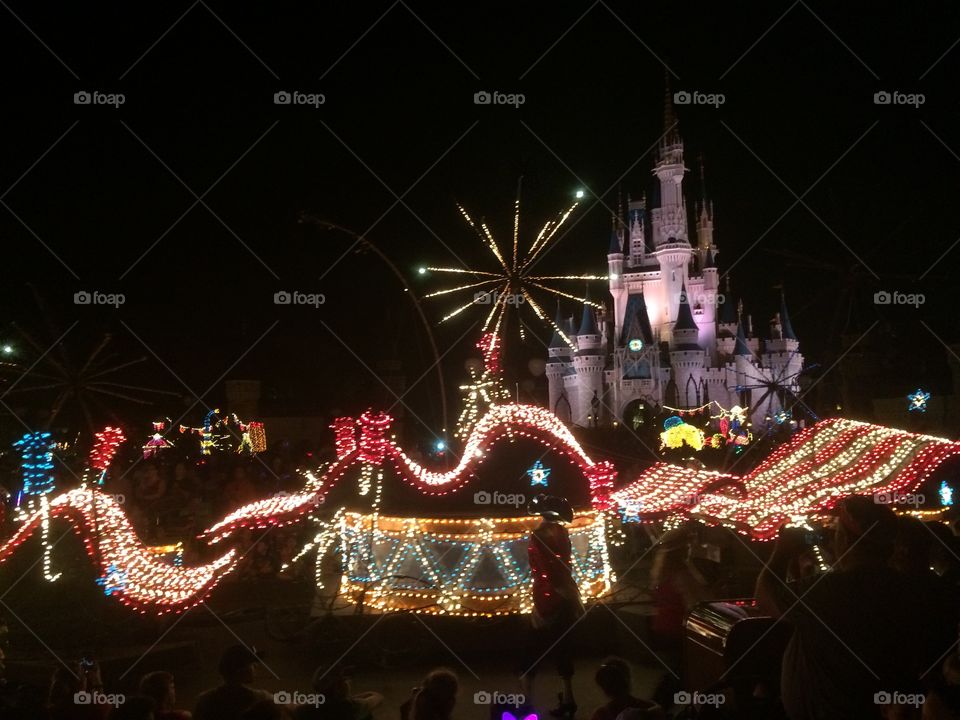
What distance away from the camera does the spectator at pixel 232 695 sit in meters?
4.43

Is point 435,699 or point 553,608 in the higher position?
point 553,608

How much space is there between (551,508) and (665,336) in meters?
57.9

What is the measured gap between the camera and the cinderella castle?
5922 centimetres

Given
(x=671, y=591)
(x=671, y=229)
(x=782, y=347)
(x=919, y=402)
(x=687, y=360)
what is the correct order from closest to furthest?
(x=671, y=591)
(x=919, y=402)
(x=687, y=360)
(x=782, y=347)
(x=671, y=229)

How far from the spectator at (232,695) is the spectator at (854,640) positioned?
2978 mm

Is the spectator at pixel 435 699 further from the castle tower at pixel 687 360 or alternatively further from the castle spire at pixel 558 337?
the castle spire at pixel 558 337

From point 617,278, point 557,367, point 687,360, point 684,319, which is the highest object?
point 617,278

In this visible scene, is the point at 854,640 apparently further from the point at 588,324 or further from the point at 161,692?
the point at 588,324

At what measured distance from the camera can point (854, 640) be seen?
354 centimetres

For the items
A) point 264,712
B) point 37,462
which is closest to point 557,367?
point 37,462

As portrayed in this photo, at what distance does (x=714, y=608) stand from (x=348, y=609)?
471 cm

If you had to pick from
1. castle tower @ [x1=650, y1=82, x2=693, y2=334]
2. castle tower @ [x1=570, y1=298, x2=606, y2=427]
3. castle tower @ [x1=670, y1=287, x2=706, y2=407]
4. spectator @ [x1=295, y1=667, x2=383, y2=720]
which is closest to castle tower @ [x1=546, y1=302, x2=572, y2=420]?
castle tower @ [x1=570, y1=298, x2=606, y2=427]

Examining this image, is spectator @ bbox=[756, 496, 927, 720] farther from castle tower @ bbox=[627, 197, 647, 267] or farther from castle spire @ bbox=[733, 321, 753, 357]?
castle tower @ bbox=[627, 197, 647, 267]

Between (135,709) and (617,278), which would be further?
(617,278)
